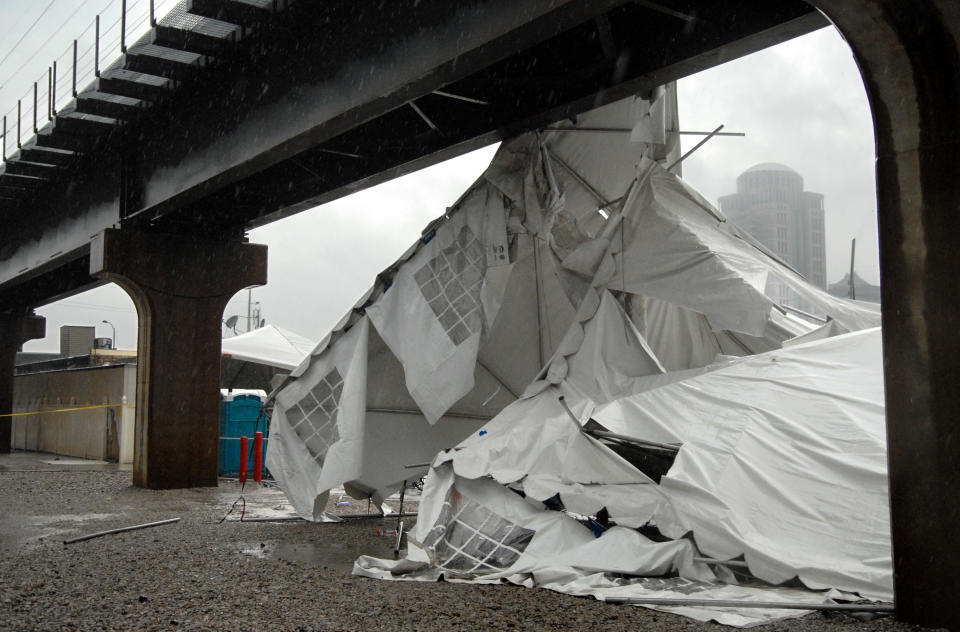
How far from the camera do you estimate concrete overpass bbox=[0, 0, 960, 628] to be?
5.36 m

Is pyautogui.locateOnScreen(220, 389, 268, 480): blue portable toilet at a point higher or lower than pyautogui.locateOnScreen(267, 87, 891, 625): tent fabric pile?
lower

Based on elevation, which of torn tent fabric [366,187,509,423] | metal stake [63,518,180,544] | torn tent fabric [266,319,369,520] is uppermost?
torn tent fabric [366,187,509,423]

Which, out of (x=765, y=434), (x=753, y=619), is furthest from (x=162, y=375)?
(x=753, y=619)

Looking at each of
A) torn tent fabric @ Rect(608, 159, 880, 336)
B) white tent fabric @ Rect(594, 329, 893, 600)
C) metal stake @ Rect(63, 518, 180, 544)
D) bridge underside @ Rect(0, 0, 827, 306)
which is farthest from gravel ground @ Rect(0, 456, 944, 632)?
bridge underside @ Rect(0, 0, 827, 306)

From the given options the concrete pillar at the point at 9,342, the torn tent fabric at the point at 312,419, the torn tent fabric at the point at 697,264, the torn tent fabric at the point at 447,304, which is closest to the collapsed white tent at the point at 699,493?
the torn tent fabric at the point at 697,264

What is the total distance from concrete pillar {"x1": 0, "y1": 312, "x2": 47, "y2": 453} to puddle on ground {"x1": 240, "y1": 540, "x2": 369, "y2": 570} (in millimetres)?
23367

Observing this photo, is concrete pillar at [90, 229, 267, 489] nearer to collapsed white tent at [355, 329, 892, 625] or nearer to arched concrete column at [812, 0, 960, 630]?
collapsed white tent at [355, 329, 892, 625]

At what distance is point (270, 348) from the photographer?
21.9m

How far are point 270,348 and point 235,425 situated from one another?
3130 millimetres

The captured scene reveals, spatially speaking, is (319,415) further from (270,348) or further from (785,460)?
(270,348)

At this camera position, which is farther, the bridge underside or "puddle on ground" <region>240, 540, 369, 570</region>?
"puddle on ground" <region>240, 540, 369, 570</region>

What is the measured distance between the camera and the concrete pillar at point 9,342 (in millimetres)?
29859

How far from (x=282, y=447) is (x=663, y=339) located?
5.10 m

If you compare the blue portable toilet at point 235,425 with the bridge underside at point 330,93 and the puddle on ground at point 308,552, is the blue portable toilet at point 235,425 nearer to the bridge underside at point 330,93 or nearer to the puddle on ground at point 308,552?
the bridge underside at point 330,93
